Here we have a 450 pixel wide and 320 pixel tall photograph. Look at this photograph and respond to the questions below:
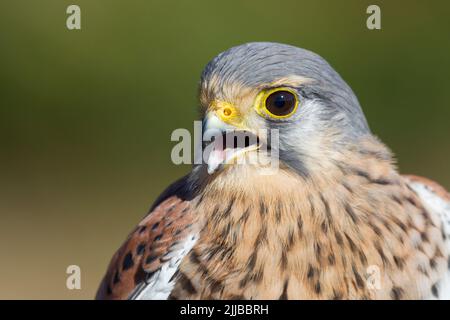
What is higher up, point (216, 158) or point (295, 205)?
point (216, 158)

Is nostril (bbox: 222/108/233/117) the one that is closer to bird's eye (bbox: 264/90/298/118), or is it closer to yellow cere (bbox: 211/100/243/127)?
yellow cere (bbox: 211/100/243/127)

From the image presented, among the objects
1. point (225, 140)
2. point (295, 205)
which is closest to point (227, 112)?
point (225, 140)

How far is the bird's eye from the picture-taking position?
11.2 ft

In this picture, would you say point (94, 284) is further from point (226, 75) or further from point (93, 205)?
point (226, 75)

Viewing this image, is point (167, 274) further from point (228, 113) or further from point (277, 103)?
point (277, 103)

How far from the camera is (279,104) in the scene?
11.2 feet

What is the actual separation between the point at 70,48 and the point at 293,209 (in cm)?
622

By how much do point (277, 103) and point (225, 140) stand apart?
27 cm

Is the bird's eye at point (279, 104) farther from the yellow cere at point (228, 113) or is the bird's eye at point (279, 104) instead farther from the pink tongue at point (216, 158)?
the pink tongue at point (216, 158)

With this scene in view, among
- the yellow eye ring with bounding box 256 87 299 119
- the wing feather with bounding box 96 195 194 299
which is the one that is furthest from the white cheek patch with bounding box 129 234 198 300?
the yellow eye ring with bounding box 256 87 299 119

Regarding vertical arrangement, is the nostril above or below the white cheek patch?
above

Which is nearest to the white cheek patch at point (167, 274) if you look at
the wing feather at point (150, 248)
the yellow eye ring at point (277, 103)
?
the wing feather at point (150, 248)

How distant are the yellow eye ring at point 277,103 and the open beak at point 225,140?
4.5 inches
